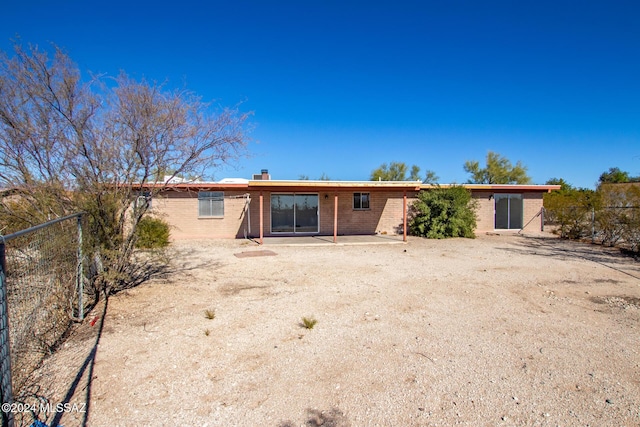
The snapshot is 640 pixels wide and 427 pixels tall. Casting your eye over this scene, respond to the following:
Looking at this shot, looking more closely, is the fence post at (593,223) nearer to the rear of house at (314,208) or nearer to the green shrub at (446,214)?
the rear of house at (314,208)

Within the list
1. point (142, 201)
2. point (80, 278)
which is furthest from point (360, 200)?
point (80, 278)

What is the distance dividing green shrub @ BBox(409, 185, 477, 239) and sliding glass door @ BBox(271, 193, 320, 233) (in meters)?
4.92

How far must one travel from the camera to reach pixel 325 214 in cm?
1673

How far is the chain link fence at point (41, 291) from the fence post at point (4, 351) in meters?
0.85

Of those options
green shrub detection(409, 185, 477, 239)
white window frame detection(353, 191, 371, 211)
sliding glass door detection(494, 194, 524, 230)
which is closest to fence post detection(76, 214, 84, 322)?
white window frame detection(353, 191, 371, 211)

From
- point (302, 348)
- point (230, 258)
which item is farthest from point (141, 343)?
point (230, 258)

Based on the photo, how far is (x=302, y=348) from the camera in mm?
4094

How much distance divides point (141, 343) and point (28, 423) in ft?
4.95

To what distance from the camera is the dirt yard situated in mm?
2879

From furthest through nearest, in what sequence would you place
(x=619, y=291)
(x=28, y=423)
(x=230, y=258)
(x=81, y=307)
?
(x=230, y=258) < (x=619, y=291) < (x=81, y=307) < (x=28, y=423)

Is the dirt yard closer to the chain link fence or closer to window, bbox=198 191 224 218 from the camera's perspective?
the chain link fence

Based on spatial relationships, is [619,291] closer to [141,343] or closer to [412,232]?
[141,343]

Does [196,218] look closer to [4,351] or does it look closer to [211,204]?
[211,204]

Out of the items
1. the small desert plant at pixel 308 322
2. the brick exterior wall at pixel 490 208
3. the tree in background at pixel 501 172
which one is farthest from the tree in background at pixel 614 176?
the small desert plant at pixel 308 322
